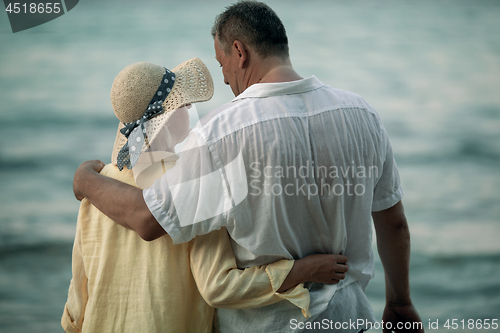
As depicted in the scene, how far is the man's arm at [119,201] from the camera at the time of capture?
955 mm

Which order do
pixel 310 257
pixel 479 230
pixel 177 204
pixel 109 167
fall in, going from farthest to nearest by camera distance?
1. pixel 479 230
2. pixel 109 167
3. pixel 310 257
4. pixel 177 204

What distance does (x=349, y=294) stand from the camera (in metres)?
1.15

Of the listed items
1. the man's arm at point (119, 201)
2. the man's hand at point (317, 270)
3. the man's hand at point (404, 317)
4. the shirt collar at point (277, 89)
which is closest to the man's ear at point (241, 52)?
the shirt collar at point (277, 89)

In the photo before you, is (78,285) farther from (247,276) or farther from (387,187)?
(387,187)

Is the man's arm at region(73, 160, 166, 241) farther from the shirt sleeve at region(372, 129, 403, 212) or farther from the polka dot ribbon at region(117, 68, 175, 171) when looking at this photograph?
the shirt sleeve at region(372, 129, 403, 212)

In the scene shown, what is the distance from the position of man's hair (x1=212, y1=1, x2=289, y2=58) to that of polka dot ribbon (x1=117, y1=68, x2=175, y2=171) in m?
0.23

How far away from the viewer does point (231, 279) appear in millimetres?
1016

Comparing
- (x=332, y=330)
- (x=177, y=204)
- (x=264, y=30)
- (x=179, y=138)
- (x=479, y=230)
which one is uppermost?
(x=264, y=30)

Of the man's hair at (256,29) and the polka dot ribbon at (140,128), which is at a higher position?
the man's hair at (256,29)

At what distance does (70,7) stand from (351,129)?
2.97 m

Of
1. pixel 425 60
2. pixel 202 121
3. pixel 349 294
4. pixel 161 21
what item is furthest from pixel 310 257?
pixel 425 60

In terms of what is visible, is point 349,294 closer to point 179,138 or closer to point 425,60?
point 179,138

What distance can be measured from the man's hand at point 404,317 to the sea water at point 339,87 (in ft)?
6.11

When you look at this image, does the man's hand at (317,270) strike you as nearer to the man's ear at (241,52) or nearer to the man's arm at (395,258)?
the man's arm at (395,258)
